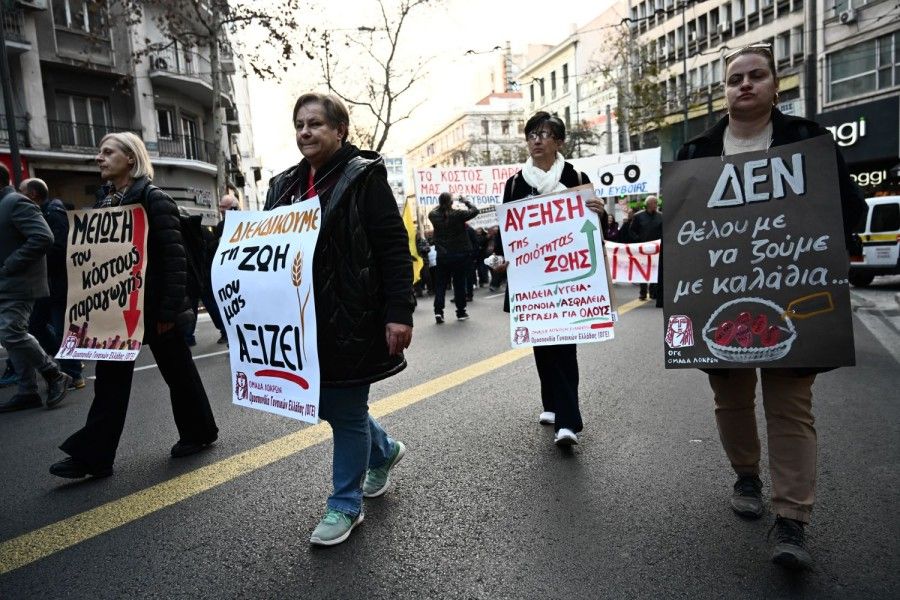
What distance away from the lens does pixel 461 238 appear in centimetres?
1052

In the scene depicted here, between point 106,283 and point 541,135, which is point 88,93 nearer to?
point 106,283

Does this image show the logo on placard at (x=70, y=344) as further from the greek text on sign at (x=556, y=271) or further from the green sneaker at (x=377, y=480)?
the greek text on sign at (x=556, y=271)

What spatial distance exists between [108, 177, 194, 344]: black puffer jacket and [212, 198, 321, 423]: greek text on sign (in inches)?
33.3

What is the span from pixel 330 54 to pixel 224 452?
2285 centimetres

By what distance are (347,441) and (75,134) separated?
26542 mm

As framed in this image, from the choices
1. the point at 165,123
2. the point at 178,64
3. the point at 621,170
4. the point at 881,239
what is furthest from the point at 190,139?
the point at 881,239

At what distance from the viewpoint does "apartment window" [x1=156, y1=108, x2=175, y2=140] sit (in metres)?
28.2

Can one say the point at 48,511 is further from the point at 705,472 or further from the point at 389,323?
the point at 705,472

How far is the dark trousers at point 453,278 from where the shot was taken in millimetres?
10164

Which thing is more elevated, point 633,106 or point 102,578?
point 633,106

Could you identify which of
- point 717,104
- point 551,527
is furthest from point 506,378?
point 717,104

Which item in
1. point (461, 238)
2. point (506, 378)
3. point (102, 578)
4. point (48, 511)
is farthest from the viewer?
point (461, 238)

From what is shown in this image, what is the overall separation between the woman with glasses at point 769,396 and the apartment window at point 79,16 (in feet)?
87.8

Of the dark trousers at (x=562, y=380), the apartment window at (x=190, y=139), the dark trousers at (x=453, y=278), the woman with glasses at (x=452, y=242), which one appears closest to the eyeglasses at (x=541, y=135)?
the dark trousers at (x=562, y=380)
